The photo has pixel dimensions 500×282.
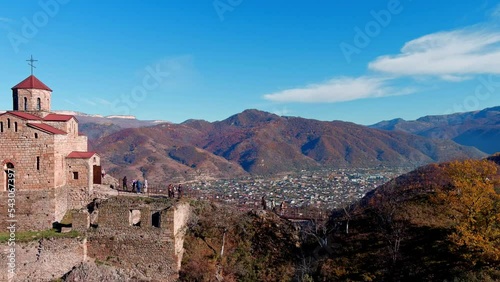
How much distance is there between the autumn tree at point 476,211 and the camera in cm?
1914

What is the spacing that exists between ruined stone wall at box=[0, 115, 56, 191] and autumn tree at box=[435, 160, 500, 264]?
78.3 feet

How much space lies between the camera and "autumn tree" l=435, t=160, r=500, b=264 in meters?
19.1

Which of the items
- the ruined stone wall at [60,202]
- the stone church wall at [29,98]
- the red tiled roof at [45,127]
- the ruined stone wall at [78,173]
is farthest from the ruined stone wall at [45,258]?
the stone church wall at [29,98]

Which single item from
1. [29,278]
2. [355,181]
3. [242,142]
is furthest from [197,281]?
[242,142]

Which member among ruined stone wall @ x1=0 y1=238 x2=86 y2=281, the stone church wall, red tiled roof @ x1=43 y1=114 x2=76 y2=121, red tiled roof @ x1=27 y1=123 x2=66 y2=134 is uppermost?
the stone church wall

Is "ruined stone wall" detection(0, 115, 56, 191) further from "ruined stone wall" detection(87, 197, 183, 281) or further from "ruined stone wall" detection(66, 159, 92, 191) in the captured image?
"ruined stone wall" detection(87, 197, 183, 281)

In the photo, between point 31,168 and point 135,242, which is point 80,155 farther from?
point 135,242

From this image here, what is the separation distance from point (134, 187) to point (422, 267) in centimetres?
2082

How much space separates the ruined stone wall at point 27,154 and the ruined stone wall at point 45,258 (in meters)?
3.73

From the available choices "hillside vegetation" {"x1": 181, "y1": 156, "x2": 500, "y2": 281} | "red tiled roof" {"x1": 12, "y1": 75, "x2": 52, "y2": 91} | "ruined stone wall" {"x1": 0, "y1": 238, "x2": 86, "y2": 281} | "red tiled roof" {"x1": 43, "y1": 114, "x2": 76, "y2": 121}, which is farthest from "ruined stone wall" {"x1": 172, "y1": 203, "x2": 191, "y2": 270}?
"red tiled roof" {"x1": 12, "y1": 75, "x2": 52, "y2": 91}

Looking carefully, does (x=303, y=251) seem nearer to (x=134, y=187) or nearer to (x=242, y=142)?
(x=134, y=187)

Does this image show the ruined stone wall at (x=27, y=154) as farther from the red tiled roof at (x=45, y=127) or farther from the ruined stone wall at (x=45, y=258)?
the ruined stone wall at (x=45, y=258)

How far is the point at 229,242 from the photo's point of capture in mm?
25453

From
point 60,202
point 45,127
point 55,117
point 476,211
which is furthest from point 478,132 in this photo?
point 45,127
